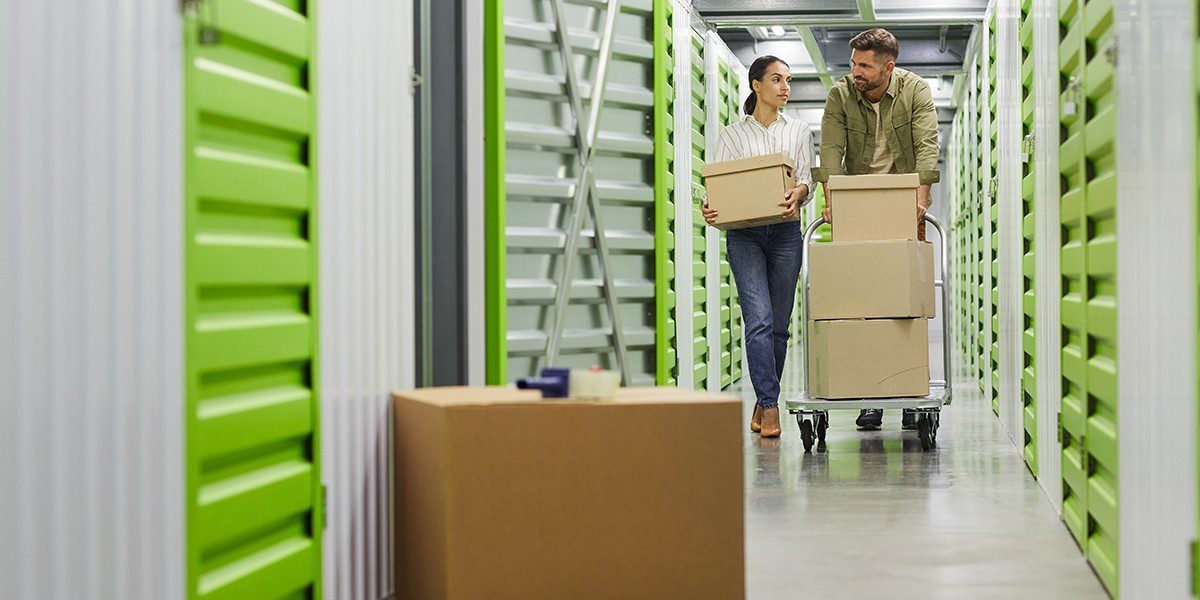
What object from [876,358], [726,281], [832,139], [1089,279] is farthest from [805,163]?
[726,281]

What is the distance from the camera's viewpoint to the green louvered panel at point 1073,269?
2830 mm

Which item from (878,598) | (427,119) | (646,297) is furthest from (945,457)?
(427,119)

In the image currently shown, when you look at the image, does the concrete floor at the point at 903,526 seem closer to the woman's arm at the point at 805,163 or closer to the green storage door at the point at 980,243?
the woman's arm at the point at 805,163

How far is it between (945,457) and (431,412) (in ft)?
9.81

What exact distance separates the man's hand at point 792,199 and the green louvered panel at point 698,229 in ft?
5.86

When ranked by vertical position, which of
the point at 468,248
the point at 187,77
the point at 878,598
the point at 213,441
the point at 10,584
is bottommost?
the point at 878,598

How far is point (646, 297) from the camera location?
409cm

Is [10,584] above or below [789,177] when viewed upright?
below

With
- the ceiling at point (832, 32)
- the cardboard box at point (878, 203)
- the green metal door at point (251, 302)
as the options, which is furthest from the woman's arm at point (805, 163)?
the green metal door at point (251, 302)

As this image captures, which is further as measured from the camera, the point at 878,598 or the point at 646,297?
the point at 646,297

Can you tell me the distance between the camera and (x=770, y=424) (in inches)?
209

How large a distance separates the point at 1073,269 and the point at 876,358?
1810 millimetres

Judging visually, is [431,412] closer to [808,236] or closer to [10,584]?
[10,584]

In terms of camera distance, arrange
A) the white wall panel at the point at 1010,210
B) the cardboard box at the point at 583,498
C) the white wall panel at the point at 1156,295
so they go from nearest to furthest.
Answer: the white wall panel at the point at 1156,295, the cardboard box at the point at 583,498, the white wall panel at the point at 1010,210
